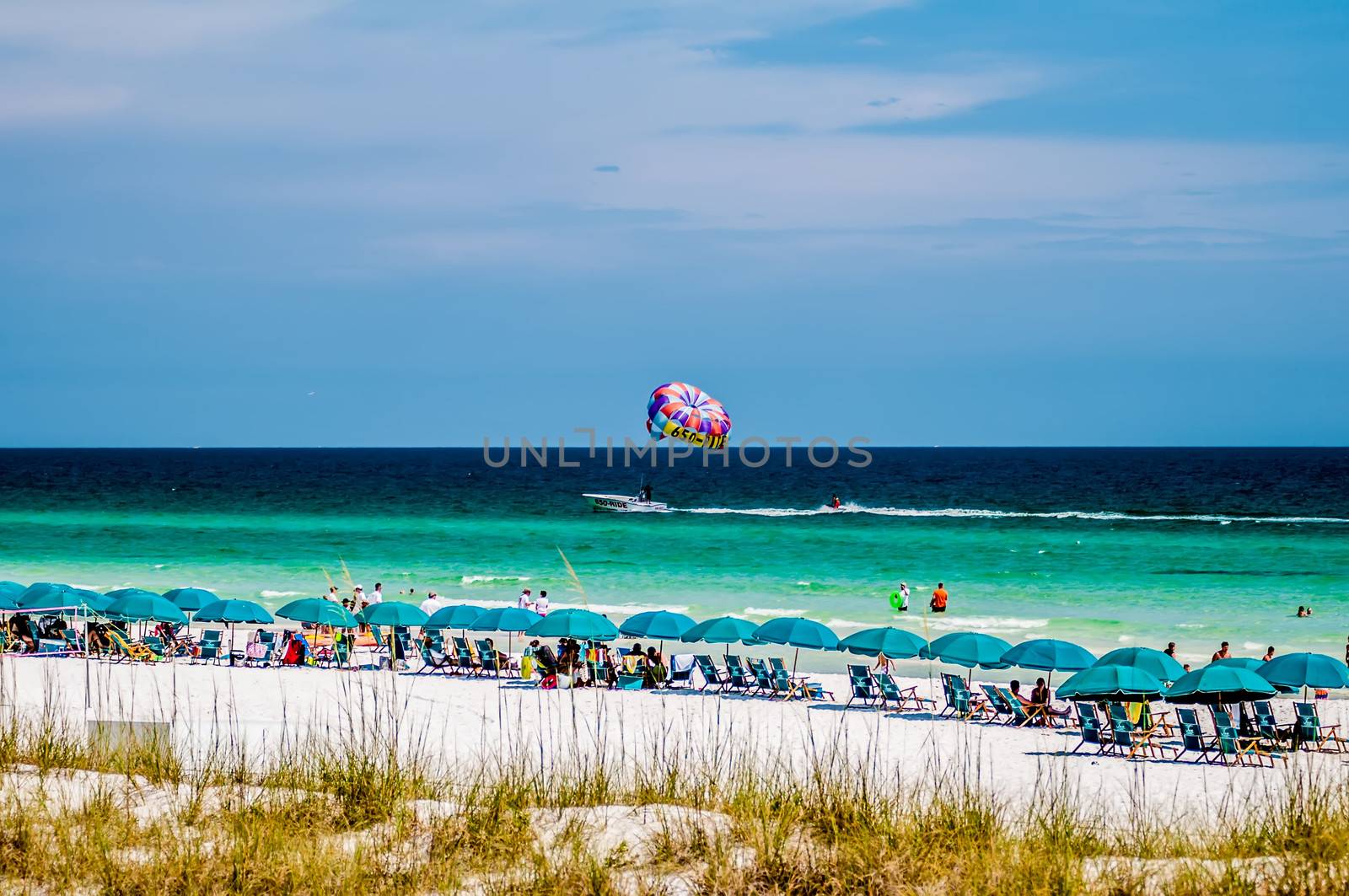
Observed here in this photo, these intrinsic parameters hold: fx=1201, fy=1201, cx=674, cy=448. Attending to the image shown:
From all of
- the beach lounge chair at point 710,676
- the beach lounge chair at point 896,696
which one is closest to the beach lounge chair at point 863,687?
the beach lounge chair at point 896,696

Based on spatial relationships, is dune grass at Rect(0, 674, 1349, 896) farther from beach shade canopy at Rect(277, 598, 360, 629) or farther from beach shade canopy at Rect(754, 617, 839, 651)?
beach shade canopy at Rect(277, 598, 360, 629)

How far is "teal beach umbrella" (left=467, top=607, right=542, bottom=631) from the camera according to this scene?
1895 centimetres

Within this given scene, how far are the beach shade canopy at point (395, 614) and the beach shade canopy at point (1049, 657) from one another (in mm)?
9070

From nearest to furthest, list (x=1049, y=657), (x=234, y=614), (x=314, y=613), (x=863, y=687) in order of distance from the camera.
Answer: (x=1049, y=657) → (x=863, y=687) → (x=314, y=613) → (x=234, y=614)

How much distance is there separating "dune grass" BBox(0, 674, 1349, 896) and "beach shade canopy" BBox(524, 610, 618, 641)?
9743mm

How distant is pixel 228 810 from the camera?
→ 6.92 meters

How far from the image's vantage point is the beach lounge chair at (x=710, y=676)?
17.8 m

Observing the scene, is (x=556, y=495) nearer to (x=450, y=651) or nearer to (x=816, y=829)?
(x=450, y=651)

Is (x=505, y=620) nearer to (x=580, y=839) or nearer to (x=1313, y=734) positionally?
(x=1313, y=734)

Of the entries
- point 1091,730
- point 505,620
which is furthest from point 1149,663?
point 505,620

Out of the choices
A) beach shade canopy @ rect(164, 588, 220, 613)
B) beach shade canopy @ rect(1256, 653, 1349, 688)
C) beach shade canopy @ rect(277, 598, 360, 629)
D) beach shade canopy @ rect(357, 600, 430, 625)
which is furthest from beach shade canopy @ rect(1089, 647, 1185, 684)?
beach shade canopy @ rect(164, 588, 220, 613)

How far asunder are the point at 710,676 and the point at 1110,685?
19.3ft

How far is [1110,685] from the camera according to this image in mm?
14320

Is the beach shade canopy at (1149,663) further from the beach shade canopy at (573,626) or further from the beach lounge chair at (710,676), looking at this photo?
the beach shade canopy at (573,626)
